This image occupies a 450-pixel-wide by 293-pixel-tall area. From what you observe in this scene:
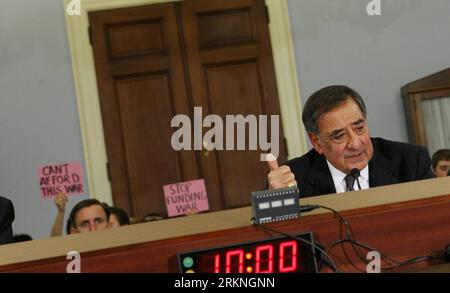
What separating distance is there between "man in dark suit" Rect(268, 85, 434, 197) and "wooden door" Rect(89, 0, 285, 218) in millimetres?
3207

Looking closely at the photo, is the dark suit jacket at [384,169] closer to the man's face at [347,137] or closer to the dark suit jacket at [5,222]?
the man's face at [347,137]

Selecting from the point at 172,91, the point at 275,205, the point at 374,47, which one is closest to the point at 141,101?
the point at 172,91

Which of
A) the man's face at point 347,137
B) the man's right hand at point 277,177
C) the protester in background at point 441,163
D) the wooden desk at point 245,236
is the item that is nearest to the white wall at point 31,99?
the protester in background at point 441,163

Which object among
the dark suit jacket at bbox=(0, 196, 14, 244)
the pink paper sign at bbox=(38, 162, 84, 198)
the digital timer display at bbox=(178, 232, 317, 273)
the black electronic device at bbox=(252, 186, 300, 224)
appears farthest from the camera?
the pink paper sign at bbox=(38, 162, 84, 198)

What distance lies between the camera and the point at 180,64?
6.50 meters

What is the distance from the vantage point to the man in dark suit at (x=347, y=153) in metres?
3.18

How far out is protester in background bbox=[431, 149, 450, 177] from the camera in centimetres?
589

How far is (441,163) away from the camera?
19.5 ft

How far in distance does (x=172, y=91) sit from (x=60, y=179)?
3.45 ft

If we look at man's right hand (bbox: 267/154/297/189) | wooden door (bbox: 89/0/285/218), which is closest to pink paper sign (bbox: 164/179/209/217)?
wooden door (bbox: 89/0/285/218)

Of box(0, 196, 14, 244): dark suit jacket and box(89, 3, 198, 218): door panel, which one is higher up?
box(89, 3, 198, 218): door panel

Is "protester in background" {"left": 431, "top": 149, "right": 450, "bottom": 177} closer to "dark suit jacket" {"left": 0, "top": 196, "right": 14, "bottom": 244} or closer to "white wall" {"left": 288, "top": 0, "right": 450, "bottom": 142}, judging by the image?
"white wall" {"left": 288, "top": 0, "right": 450, "bottom": 142}

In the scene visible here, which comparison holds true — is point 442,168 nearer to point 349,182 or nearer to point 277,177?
point 349,182
